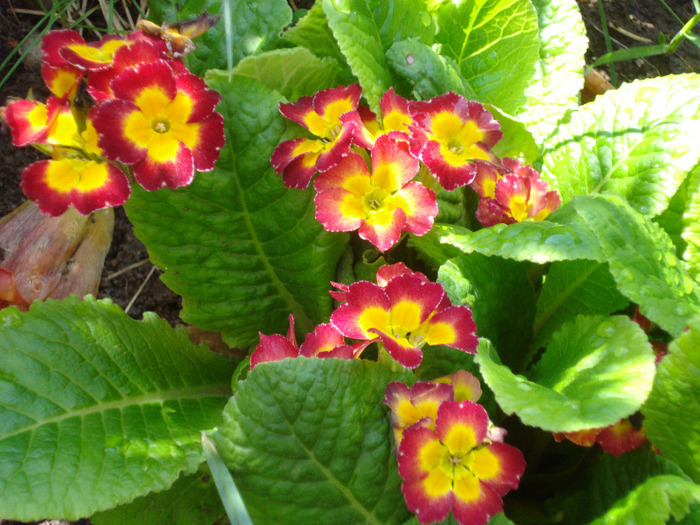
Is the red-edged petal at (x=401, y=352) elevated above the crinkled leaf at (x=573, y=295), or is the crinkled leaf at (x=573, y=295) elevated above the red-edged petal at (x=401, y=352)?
the red-edged petal at (x=401, y=352)

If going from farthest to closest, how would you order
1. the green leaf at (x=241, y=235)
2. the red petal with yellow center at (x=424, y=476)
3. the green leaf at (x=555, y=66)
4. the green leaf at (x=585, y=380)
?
the green leaf at (x=555, y=66)
the green leaf at (x=241, y=235)
the red petal with yellow center at (x=424, y=476)
the green leaf at (x=585, y=380)

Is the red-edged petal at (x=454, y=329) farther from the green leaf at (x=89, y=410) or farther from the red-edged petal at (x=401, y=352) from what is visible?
the green leaf at (x=89, y=410)

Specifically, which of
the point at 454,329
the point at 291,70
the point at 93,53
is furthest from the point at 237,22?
the point at 454,329

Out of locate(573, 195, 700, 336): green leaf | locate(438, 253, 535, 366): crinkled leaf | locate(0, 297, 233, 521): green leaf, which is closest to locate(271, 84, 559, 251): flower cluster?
locate(438, 253, 535, 366): crinkled leaf

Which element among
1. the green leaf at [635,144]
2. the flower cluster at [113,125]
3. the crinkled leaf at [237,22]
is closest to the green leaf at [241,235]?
the flower cluster at [113,125]

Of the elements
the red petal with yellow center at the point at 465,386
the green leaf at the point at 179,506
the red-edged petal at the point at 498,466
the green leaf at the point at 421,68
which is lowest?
the green leaf at the point at 179,506

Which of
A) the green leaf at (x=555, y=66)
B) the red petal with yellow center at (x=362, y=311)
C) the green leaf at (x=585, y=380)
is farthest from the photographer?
the green leaf at (x=555, y=66)

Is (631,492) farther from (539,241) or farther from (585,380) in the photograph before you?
(539,241)

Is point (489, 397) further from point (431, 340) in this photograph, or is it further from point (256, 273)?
point (256, 273)
